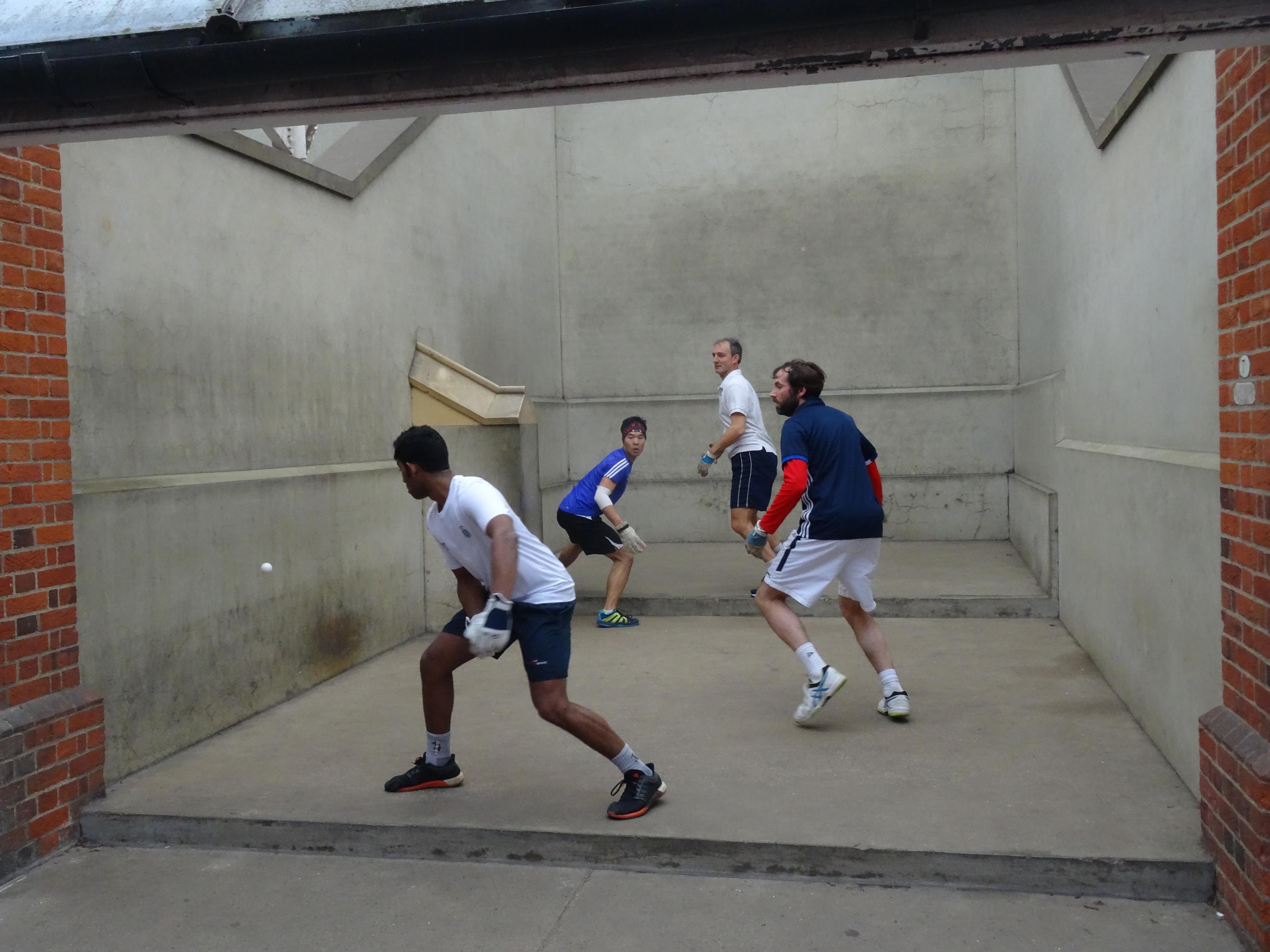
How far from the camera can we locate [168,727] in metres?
4.93

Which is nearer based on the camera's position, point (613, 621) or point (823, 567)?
point (823, 567)

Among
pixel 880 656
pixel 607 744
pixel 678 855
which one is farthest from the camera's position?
pixel 880 656

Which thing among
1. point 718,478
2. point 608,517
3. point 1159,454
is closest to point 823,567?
point 1159,454

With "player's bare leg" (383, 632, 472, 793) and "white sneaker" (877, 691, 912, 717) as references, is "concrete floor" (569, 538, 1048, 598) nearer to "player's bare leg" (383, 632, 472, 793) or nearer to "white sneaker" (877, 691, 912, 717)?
"white sneaker" (877, 691, 912, 717)

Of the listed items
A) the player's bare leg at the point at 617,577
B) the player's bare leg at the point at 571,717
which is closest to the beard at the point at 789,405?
the player's bare leg at the point at 571,717

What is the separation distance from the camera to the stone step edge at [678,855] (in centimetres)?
341

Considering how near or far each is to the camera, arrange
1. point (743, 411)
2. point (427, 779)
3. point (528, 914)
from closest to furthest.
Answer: point (528, 914) < point (427, 779) < point (743, 411)

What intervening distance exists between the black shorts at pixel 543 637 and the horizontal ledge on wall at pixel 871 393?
672 cm

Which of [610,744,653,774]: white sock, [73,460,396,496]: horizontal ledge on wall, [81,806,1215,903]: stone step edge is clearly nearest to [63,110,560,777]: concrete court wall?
[73,460,396,496]: horizontal ledge on wall

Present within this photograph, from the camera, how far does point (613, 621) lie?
764 centimetres

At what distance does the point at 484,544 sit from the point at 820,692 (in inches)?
73.8

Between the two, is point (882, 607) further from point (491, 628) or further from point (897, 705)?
point (491, 628)

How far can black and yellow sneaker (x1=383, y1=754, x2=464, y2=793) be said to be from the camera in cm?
433

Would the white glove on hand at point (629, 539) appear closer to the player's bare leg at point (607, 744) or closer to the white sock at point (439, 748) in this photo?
the white sock at point (439, 748)
